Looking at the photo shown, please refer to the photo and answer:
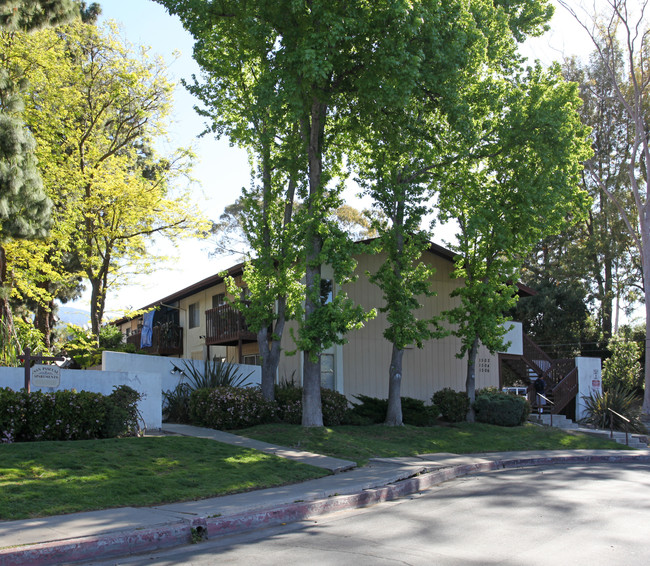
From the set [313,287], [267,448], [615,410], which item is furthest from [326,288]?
[615,410]

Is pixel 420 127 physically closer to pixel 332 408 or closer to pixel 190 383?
pixel 332 408

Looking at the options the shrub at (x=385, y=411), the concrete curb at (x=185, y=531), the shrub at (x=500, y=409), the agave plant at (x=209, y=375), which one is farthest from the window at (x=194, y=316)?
the concrete curb at (x=185, y=531)

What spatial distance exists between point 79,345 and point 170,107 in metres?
9.86

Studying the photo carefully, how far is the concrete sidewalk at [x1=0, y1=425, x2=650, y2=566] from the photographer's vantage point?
675 centimetres

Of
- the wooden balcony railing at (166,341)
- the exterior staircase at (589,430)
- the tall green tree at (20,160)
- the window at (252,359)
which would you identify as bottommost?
the exterior staircase at (589,430)

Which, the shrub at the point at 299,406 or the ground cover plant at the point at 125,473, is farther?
the shrub at the point at 299,406

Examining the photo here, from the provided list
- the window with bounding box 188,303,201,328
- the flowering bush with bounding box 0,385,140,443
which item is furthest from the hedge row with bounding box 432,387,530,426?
the window with bounding box 188,303,201,328

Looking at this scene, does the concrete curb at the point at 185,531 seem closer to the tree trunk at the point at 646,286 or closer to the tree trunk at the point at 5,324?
the tree trunk at the point at 5,324

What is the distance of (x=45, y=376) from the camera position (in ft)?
42.4

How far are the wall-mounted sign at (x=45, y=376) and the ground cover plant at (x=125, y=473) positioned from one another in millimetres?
1790

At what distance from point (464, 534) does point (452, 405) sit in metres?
15.4

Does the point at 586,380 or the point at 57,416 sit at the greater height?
the point at 57,416

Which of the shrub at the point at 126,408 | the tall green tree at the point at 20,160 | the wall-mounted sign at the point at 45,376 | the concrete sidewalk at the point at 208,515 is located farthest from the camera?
the tall green tree at the point at 20,160

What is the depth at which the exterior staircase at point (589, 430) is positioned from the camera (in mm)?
21844
